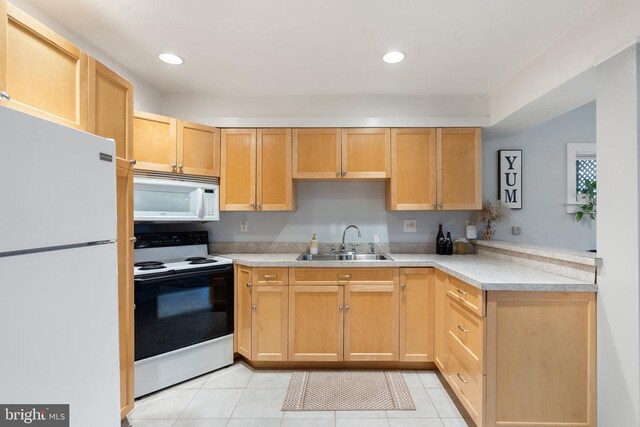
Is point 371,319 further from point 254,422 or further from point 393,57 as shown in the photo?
point 393,57

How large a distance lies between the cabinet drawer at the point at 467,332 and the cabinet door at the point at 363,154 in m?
1.28

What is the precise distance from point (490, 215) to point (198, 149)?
284cm

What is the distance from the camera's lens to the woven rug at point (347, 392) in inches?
75.0

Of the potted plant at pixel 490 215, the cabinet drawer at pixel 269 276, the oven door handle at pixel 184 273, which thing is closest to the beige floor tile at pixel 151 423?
the oven door handle at pixel 184 273

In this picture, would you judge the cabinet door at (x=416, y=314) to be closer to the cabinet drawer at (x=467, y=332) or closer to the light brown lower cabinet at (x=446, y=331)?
the light brown lower cabinet at (x=446, y=331)

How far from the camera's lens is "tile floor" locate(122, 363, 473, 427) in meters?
1.76

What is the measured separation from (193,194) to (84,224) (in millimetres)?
1527

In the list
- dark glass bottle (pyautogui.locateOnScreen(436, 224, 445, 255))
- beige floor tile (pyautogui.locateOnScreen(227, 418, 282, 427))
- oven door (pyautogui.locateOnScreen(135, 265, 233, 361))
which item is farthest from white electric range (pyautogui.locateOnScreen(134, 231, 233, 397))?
dark glass bottle (pyautogui.locateOnScreen(436, 224, 445, 255))

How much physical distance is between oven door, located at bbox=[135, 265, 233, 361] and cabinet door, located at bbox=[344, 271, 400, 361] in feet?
3.34

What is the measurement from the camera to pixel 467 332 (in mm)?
1751

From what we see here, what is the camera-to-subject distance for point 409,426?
1.73 m

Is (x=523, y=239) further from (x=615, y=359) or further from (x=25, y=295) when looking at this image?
(x=25, y=295)

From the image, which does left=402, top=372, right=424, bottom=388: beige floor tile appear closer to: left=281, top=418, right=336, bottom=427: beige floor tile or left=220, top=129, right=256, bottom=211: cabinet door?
left=281, top=418, right=336, bottom=427: beige floor tile

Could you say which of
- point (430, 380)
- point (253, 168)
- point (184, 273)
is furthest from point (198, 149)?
point (430, 380)
